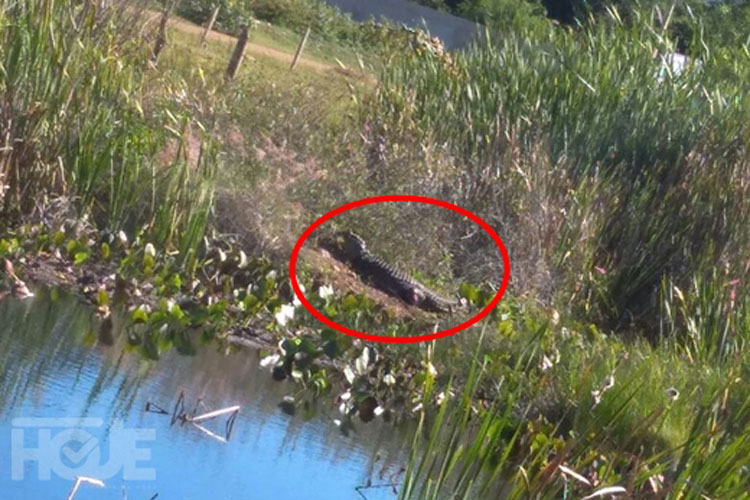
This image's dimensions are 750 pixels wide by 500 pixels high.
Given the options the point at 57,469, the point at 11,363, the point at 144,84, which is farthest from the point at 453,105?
the point at 57,469

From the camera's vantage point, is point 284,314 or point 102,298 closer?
point 102,298

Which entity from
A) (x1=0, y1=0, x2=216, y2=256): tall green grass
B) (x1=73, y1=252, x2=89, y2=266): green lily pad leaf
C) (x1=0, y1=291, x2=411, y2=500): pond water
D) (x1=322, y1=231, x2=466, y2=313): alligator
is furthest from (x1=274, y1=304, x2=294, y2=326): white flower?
(x1=322, y1=231, x2=466, y2=313): alligator

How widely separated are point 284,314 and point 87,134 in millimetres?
1920

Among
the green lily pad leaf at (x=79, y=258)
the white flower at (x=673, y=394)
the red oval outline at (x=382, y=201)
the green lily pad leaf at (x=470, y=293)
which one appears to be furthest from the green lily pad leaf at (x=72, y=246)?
the white flower at (x=673, y=394)

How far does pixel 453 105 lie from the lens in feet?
48.6

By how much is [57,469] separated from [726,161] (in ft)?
28.9

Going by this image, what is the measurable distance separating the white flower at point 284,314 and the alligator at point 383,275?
176 cm

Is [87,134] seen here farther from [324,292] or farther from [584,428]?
[584,428]

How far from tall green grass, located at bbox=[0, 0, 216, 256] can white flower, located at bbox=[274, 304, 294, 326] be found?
0.93m

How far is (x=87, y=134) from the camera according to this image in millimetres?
10992

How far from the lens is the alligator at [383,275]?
12398 millimetres

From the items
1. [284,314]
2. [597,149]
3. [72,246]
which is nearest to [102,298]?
[72,246]

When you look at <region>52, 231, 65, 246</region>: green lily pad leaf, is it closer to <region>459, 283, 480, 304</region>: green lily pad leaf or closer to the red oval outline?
the red oval outline

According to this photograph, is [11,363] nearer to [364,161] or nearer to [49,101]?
[49,101]
